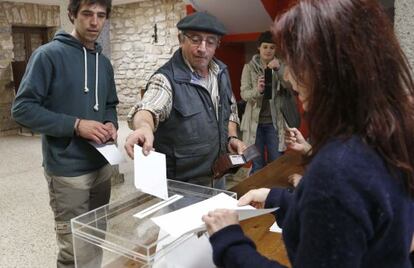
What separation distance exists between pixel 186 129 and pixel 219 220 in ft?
2.87

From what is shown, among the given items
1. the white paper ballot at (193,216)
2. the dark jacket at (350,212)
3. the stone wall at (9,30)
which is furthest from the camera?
the stone wall at (9,30)

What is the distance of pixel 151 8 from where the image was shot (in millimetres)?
7074

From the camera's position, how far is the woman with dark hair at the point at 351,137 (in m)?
0.51

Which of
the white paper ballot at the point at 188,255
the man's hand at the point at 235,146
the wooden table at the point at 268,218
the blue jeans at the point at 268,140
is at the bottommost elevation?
the blue jeans at the point at 268,140

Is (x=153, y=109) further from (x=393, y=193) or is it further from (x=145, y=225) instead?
(x=393, y=193)

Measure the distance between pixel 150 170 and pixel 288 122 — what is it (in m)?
1.96

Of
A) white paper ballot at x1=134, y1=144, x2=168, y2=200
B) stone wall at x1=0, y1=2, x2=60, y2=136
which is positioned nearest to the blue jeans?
white paper ballot at x1=134, y1=144, x2=168, y2=200


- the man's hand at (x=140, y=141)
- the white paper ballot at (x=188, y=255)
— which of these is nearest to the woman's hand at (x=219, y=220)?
the white paper ballot at (x=188, y=255)

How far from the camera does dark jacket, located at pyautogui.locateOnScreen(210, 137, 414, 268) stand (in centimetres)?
50

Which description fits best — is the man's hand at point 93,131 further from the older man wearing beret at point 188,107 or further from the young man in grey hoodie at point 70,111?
the older man wearing beret at point 188,107

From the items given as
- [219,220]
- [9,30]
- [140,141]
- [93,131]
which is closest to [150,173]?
[140,141]

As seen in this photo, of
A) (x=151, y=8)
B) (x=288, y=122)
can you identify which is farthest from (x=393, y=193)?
(x=151, y=8)

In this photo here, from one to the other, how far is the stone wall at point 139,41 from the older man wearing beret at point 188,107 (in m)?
5.33

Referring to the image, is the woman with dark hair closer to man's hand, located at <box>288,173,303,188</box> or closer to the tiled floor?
man's hand, located at <box>288,173,303,188</box>
